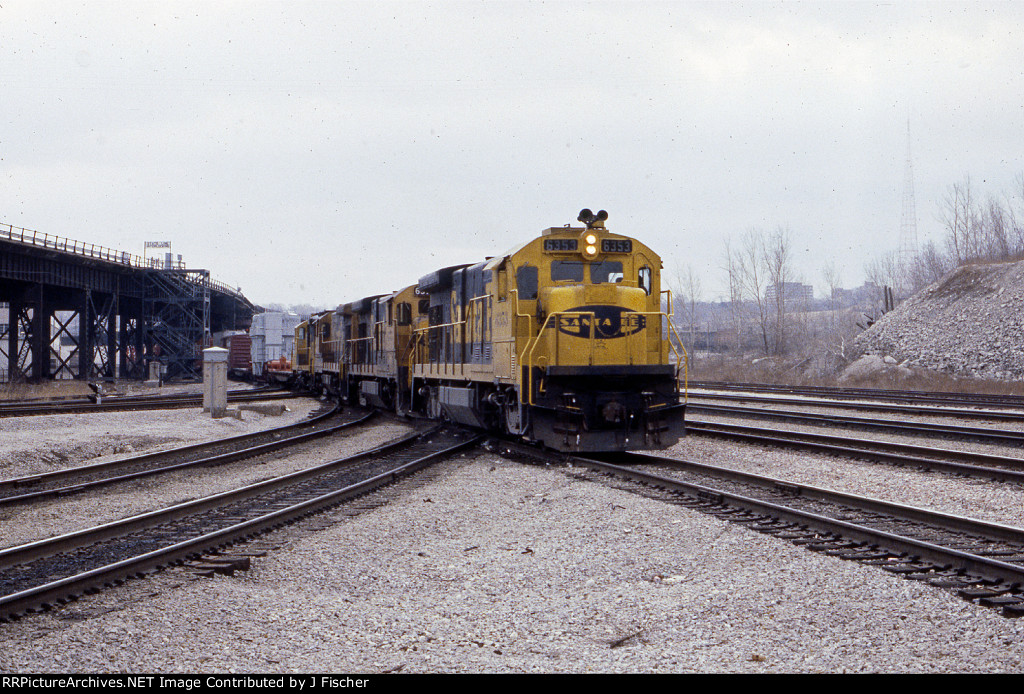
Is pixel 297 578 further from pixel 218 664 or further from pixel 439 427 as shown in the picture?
pixel 439 427

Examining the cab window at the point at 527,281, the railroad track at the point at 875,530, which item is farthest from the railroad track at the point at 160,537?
the railroad track at the point at 875,530

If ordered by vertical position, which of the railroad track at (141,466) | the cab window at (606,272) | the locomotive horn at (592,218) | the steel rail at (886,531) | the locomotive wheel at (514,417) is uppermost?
the locomotive horn at (592,218)

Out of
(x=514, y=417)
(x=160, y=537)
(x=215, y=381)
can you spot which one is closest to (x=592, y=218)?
(x=514, y=417)

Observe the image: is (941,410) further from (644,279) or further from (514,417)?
(514,417)

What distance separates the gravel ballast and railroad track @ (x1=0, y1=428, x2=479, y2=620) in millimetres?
205

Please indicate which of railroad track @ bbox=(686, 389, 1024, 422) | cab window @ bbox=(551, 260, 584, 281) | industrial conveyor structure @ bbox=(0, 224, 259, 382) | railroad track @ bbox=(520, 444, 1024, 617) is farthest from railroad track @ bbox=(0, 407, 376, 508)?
industrial conveyor structure @ bbox=(0, 224, 259, 382)

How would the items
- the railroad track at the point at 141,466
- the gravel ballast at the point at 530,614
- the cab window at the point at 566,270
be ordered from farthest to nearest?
the cab window at the point at 566,270 → the railroad track at the point at 141,466 → the gravel ballast at the point at 530,614

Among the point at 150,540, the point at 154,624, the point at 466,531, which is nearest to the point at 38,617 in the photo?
the point at 154,624

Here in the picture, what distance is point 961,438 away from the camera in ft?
48.4

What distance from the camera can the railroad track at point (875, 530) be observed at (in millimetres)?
5457

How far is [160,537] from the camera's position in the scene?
722cm

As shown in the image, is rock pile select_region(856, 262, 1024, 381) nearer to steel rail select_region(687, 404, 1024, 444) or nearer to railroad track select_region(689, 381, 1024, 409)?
railroad track select_region(689, 381, 1024, 409)

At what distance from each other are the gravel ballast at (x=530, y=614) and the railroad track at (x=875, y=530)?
28 centimetres

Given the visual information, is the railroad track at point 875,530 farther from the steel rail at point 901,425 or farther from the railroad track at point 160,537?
the steel rail at point 901,425
